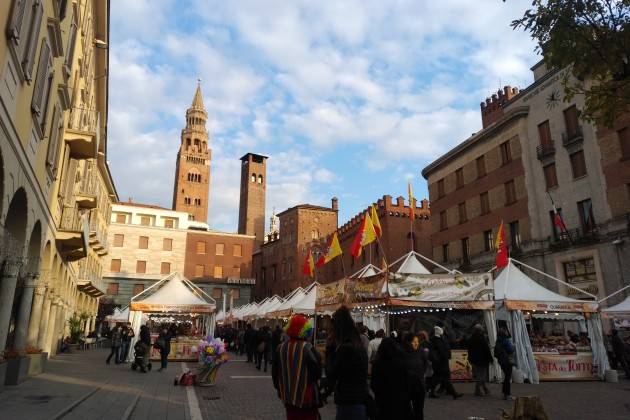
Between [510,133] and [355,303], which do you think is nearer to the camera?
[355,303]

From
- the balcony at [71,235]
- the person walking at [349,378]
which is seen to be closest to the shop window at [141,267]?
the balcony at [71,235]

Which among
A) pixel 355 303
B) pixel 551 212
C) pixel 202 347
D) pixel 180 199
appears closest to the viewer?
pixel 202 347

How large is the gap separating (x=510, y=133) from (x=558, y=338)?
16.7 meters

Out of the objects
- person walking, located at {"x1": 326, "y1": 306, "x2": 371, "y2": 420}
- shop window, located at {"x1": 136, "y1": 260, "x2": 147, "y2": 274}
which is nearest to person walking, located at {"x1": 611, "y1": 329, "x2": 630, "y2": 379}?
person walking, located at {"x1": 326, "y1": 306, "x2": 371, "y2": 420}

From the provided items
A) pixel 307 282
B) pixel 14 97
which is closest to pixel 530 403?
pixel 14 97

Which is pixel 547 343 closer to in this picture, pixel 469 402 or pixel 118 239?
pixel 469 402

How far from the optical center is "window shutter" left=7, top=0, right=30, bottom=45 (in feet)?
26.9

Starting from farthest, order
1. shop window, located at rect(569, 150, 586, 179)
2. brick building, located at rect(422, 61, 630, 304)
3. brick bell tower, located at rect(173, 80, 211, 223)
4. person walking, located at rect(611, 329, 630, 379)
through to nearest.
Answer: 1. brick bell tower, located at rect(173, 80, 211, 223)
2. shop window, located at rect(569, 150, 586, 179)
3. brick building, located at rect(422, 61, 630, 304)
4. person walking, located at rect(611, 329, 630, 379)

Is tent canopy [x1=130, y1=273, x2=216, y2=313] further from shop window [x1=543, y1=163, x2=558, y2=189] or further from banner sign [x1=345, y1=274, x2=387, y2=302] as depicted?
shop window [x1=543, y1=163, x2=558, y2=189]

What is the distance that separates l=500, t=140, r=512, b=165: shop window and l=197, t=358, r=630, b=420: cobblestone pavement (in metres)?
18.2

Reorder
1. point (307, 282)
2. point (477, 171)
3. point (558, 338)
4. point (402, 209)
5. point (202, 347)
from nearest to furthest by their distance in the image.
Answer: point (202, 347), point (558, 338), point (477, 171), point (402, 209), point (307, 282)

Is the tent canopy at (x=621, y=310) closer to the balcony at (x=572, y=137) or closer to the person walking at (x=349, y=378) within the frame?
the balcony at (x=572, y=137)

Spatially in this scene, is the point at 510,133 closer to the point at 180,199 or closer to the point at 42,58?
the point at 42,58

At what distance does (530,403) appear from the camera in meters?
7.12
